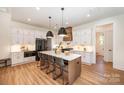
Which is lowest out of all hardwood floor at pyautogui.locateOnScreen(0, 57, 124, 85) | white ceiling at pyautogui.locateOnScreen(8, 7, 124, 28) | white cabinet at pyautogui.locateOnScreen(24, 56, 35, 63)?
hardwood floor at pyautogui.locateOnScreen(0, 57, 124, 85)

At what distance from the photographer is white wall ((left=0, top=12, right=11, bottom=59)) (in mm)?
5340

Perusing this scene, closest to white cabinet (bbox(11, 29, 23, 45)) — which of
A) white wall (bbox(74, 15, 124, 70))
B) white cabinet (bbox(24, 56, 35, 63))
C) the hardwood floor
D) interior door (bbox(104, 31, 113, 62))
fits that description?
white cabinet (bbox(24, 56, 35, 63))

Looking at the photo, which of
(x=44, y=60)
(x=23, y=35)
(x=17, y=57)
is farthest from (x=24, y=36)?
(x=44, y=60)

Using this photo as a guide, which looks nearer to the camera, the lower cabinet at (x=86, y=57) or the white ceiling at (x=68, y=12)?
the white ceiling at (x=68, y=12)

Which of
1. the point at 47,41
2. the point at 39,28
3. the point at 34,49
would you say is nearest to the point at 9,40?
the point at 34,49

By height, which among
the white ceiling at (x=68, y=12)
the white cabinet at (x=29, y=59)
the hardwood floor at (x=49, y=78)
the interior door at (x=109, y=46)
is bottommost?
the hardwood floor at (x=49, y=78)

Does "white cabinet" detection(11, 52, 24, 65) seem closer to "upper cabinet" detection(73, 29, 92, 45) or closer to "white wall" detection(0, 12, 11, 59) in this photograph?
"white wall" detection(0, 12, 11, 59)

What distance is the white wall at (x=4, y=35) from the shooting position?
17.5 ft

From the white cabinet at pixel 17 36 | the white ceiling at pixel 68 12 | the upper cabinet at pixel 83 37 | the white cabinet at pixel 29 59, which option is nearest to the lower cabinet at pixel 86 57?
the upper cabinet at pixel 83 37

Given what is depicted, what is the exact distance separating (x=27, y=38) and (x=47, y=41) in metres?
1.96

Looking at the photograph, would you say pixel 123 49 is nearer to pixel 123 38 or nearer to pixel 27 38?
pixel 123 38

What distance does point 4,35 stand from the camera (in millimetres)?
5473

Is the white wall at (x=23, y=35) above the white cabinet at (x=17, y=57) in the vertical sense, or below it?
above

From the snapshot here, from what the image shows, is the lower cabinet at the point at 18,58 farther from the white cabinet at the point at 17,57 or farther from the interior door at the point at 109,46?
the interior door at the point at 109,46
